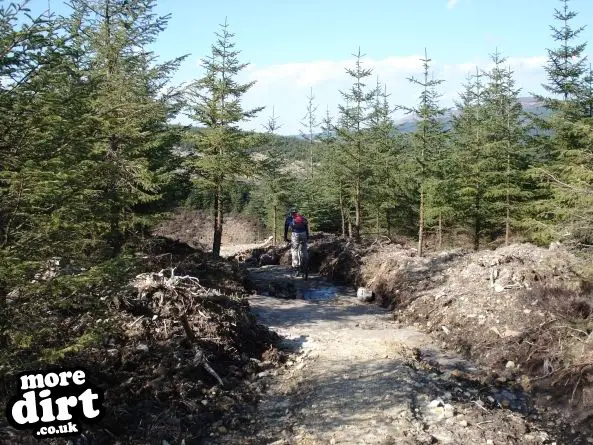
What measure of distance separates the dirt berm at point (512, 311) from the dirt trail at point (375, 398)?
2.08 ft

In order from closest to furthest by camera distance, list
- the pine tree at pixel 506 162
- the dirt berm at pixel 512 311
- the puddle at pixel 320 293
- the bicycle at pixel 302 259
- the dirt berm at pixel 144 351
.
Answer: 1. the dirt berm at pixel 144 351
2. the dirt berm at pixel 512 311
3. the puddle at pixel 320 293
4. the bicycle at pixel 302 259
5. the pine tree at pixel 506 162

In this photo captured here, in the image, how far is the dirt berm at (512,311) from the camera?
8.16m

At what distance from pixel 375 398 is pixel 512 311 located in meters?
4.89

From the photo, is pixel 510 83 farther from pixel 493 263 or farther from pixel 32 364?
pixel 32 364

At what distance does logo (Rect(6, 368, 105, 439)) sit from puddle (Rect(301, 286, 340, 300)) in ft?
31.2

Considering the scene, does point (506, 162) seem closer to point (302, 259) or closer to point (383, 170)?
point (383, 170)

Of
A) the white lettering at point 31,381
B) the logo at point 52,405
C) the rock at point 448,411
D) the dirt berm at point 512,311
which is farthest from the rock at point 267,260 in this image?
the white lettering at point 31,381

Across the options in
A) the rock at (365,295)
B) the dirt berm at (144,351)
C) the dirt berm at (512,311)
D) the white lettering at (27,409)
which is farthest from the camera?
the rock at (365,295)

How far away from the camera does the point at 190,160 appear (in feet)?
62.9

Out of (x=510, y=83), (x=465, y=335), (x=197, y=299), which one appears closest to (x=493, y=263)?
(x=465, y=335)

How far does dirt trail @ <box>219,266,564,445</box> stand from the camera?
254 inches

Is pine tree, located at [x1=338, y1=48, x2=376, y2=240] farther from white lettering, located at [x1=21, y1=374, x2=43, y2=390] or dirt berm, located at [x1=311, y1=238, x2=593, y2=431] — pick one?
white lettering, located at [x1=21, y1=374, x2=43, y2=390]

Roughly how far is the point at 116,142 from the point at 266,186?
75.3 feet

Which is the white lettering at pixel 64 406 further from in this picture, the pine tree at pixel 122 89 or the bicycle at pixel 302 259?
the bicycle at pixel 302 259
